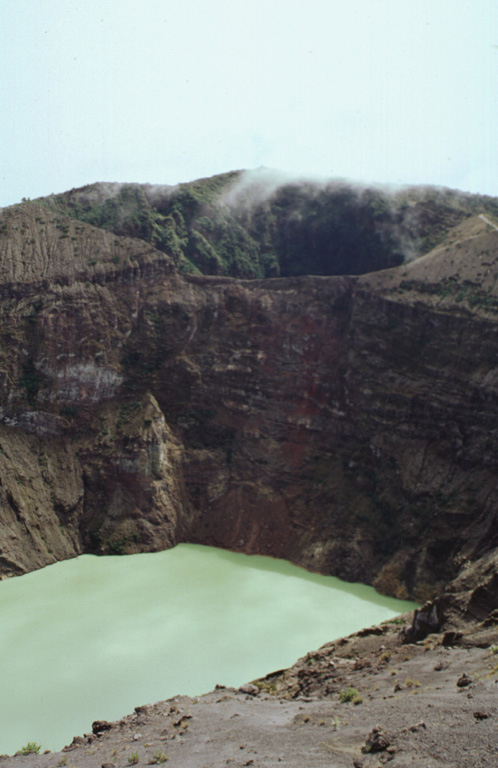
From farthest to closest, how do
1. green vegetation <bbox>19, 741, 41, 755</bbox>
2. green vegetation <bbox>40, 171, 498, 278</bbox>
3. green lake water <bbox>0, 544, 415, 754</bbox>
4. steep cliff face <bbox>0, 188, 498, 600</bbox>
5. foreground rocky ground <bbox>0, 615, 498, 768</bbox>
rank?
1. green vegetation <bbox>40, 171, 498, 278</bbox>
2. steep cliff face <bbox>0, 188, 498, 600</bbox>
3. green lake water <bbox>0, 544, 415, 754</bbox>
4. green vegetation <bbox>19, 741, 41, 755</bbox>
5. foreground rocky ground <bbox>0, 615, 498, 768</bbox>

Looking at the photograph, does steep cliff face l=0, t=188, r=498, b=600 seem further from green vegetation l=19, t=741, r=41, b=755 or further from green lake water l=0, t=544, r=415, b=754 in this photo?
green vegetation l=19, t=741, r=41, b=755

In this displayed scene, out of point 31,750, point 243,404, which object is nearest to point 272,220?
point 243,404

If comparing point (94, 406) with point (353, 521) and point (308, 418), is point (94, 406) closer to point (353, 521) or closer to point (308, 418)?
point (308, 418)

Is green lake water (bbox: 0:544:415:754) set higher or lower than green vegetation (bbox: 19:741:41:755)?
lower

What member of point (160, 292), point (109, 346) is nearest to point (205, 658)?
point (109, 346)

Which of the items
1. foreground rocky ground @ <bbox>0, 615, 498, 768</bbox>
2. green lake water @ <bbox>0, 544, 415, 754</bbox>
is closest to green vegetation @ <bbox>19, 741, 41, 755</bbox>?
foreground rocky ground @ <bbox>0, 615, 498, 768</bbox>

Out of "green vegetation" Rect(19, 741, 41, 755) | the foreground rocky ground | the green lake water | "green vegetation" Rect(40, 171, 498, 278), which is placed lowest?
the green lake water

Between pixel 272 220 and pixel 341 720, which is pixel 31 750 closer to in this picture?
pixel 341 720
